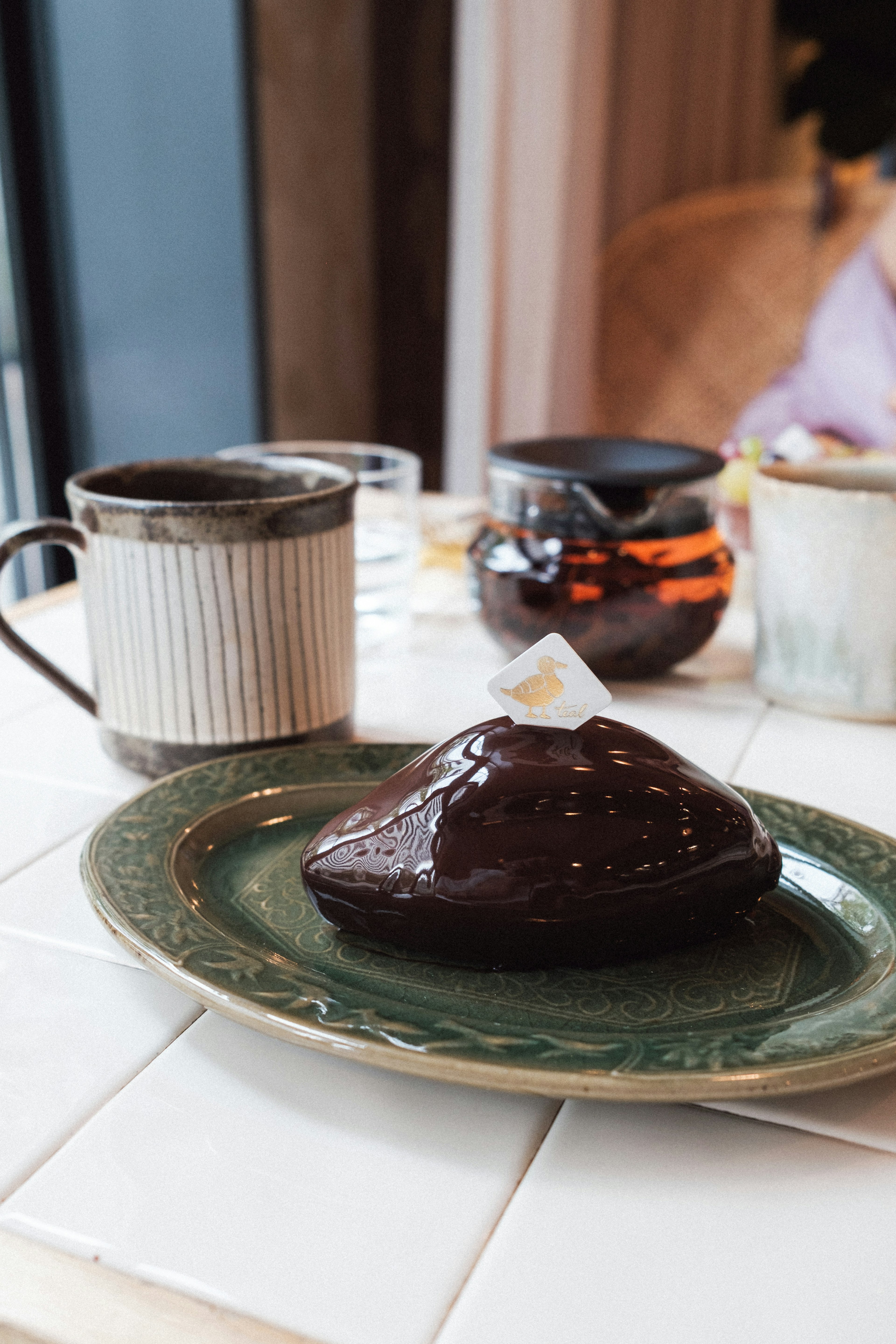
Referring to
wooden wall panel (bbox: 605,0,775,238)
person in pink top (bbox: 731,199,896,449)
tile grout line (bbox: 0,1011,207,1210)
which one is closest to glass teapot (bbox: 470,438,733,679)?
tile grout line (bbox: 0,1011,207,1210)

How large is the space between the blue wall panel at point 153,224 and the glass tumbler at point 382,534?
1071 mm

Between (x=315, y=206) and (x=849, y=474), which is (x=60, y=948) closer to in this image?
(x=849, y=474)

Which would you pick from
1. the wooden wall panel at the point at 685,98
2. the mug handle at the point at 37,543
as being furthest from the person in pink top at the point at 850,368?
the mug handle at the point at 37,543

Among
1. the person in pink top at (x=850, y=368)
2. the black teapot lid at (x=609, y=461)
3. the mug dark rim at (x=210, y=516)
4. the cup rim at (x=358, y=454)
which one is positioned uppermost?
the mug dark rim at (x=210, y=516)

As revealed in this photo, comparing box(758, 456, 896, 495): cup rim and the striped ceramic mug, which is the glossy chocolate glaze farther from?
box(758, 456, 896, 495): cup rim

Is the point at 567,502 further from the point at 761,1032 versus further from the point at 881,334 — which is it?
the point at 881,334

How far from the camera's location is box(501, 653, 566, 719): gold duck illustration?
15.7 inches

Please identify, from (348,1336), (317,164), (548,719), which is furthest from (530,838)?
(317,164)

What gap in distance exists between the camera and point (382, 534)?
32.2 inches

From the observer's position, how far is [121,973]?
0.41 m

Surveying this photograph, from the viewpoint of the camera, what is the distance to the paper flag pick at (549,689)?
40cm

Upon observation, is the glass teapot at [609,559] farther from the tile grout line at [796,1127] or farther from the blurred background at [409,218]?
the blurred background at [409,218]

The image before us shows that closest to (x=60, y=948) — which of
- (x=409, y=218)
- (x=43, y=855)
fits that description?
(x=43, y=855)

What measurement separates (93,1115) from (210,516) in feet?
0.88
